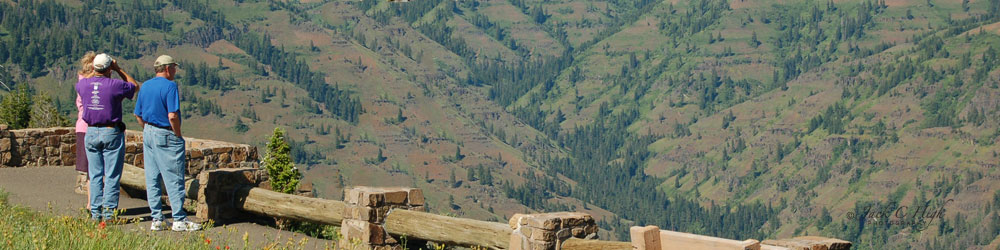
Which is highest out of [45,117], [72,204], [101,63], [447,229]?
[101,63]

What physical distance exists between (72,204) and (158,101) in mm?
5549

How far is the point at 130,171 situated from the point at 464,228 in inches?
311

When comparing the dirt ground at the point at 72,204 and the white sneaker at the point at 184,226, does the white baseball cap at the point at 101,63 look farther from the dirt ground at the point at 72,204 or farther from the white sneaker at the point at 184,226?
the white sneaker at the point at 184,226

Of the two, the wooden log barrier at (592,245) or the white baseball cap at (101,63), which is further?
the white baseball cap at (101,63)

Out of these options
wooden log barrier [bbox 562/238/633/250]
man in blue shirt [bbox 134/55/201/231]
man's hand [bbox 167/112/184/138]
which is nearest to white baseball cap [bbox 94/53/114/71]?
man in blue shirt [bbox 134/55/201/231]

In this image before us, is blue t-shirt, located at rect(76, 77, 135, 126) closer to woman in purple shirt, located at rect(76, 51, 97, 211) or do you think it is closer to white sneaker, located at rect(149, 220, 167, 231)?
woman in purple shirt, located at rect(76, 51, 97, 211)

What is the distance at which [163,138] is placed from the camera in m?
14.1

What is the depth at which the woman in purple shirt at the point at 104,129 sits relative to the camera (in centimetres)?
1443

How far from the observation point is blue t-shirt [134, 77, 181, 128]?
13.9 m

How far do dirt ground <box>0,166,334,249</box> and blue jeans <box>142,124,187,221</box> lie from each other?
0.35 meters

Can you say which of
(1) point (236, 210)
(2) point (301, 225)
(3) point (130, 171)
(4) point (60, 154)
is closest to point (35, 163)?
(4) point (60, 154)

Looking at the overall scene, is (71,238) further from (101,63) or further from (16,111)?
(16,111)

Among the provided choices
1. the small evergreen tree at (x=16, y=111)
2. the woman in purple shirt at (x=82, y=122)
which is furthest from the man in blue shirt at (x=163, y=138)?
the small evergreen tree at (x=16, y=111)

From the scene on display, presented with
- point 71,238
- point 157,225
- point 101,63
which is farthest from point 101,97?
point 71,238
